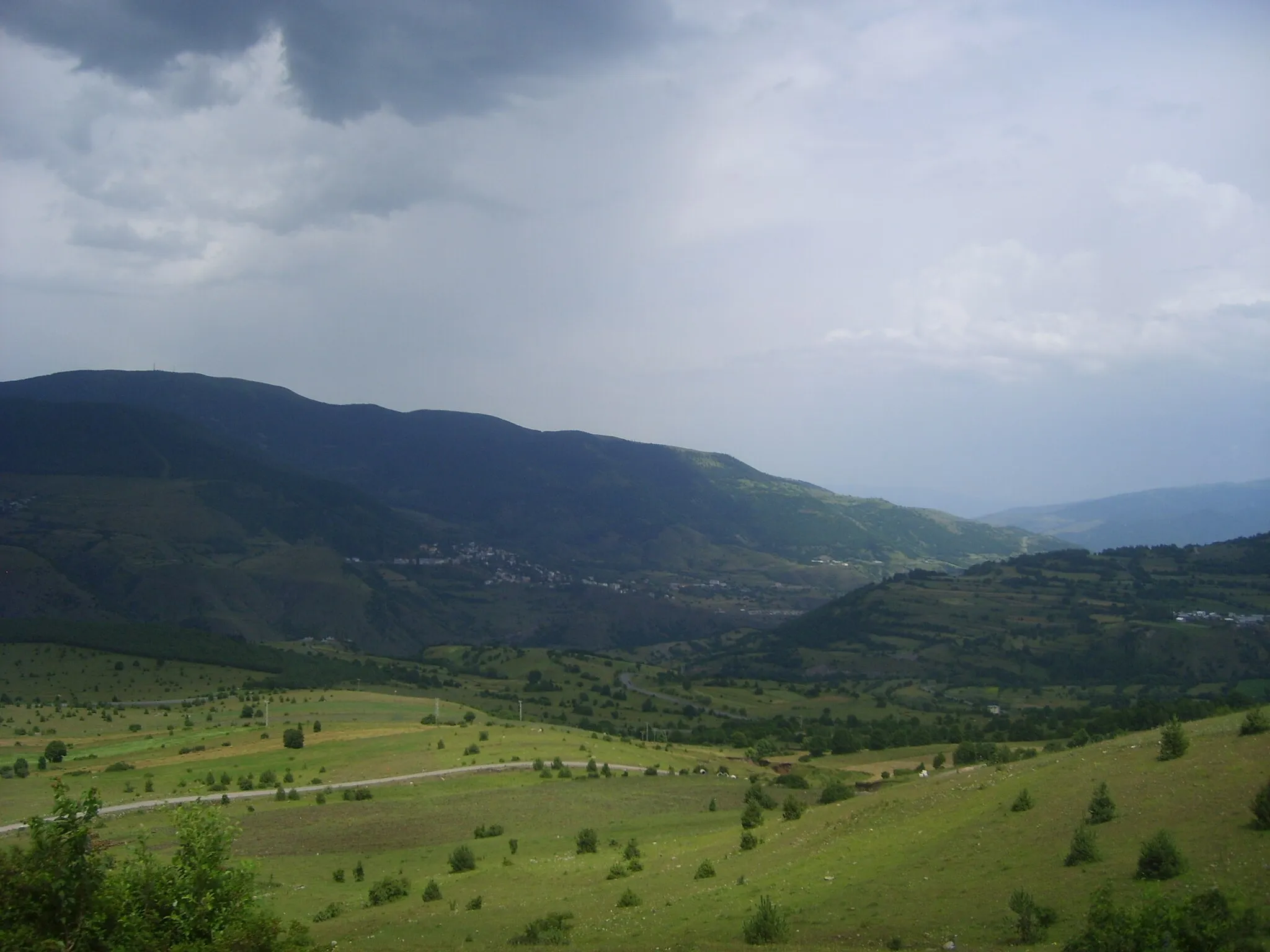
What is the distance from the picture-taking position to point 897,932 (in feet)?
77.1

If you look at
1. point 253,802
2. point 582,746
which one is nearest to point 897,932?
point 253,802

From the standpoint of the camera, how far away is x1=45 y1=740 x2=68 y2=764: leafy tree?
73.4 m

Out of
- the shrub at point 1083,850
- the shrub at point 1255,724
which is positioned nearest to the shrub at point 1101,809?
the shrub at point 1083,850

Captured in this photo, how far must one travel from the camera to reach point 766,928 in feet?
80.9

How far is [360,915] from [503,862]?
8540 millimetres

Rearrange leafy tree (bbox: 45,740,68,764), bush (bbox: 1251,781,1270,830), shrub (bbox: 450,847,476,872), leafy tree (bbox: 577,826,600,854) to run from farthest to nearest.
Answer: leafy tree (bbox: 45,740,68,764) → leafy tree (bbox: 577,826,600,854) → shrub (bbox: 450,847,476,872) → bush (bbox: 1251,781,1270,830)

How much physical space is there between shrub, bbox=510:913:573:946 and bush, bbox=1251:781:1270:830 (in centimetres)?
1795

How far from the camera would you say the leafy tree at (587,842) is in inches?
1727

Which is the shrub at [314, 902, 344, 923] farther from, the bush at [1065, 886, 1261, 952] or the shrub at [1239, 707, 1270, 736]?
the shrub at [1239, 707, 1270, 736]

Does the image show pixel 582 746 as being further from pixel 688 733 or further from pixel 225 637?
pixel 225 637

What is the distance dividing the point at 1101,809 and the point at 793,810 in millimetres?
18944

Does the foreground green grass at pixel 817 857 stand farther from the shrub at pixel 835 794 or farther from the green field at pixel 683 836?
the shrub at pixel 835 794

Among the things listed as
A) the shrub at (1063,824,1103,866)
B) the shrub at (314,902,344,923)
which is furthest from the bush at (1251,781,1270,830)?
the shrub at (314,902,344,923)

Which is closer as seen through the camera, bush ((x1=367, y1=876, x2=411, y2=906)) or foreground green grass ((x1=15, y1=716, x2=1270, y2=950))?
foreground green grass ((x1=15, y1=716, x2=1270, y2=950))
